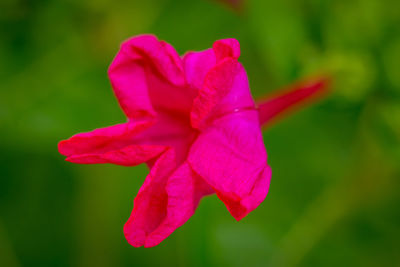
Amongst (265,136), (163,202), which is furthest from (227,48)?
(265,136)

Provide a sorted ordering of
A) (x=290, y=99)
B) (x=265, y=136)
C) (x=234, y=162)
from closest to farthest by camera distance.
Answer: (x=234, y=162), (x=290, y=99), (x=265, y=136)

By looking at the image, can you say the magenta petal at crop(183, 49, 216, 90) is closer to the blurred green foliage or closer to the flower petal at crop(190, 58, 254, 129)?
the flower petal at crop(190, 58, 254, 129)

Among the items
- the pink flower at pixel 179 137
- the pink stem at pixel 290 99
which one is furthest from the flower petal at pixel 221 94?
the pink stem at pixel 290 99

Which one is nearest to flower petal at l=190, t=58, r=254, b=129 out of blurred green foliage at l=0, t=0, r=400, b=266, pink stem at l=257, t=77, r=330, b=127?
pink stem at l=257, t=77, r=330, b=127

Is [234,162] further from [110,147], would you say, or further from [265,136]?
[265,136]

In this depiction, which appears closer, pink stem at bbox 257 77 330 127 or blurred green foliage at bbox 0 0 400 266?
Result: pink stem at bbox 257 77 330 127
